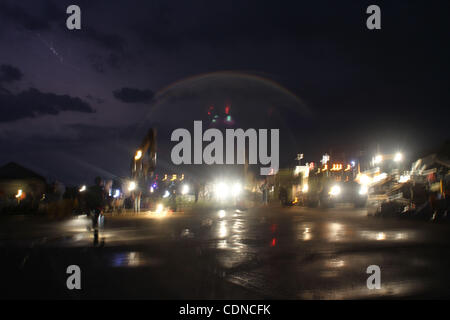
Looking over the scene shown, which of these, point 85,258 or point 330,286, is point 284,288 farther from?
point 85,258

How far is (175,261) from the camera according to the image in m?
8.79

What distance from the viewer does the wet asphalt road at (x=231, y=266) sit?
19.9 feet

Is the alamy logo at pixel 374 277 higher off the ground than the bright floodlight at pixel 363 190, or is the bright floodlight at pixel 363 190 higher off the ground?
the bright floodlight at pixel 363 190

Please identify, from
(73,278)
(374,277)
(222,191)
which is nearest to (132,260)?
(73,278)

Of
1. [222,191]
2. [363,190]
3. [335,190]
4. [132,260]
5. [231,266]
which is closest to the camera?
[231,266]

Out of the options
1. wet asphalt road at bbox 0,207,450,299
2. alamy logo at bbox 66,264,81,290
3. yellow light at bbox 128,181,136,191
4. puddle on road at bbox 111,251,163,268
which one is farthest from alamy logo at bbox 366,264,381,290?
yellow light at bbox 128,181,136,191

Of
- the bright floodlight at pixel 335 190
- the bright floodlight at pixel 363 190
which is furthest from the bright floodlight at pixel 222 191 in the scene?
the bright floodlight at pixel 363 190

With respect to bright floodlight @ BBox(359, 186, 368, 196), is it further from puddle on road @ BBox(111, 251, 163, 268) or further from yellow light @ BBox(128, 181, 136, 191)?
puddle on road @ BBox(111, 251, 163, 268)

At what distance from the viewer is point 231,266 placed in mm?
8062

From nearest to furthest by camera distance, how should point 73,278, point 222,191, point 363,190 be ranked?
point 73,278
point 363,190
point 222,191

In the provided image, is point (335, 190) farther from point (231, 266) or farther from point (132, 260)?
point (231, 266)

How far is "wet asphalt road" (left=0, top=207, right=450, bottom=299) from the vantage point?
6.07 metres

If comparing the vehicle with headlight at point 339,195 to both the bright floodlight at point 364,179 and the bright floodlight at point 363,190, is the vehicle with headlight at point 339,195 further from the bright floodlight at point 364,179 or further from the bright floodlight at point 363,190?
the bright floodlight at point 364,179
